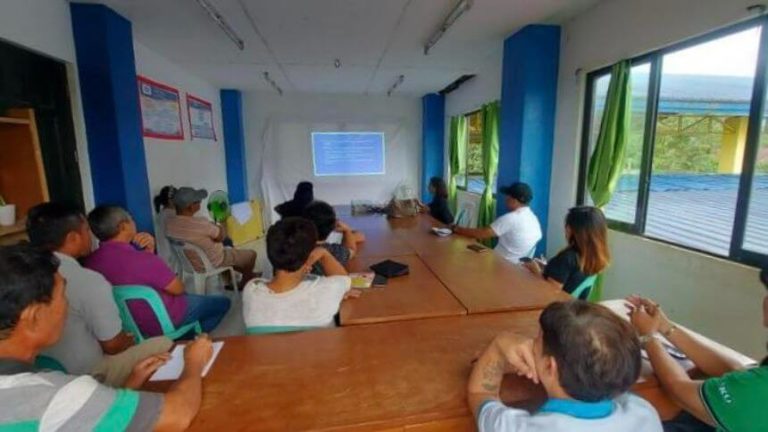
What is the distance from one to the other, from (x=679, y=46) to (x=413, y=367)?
2.73 metres

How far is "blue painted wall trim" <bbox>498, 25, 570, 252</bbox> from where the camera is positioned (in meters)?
3.24

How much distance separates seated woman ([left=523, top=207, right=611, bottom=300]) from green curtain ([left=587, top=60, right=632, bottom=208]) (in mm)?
1118

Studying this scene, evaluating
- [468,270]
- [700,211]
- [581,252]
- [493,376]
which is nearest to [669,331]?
[493,376]

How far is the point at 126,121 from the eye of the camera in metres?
2.85

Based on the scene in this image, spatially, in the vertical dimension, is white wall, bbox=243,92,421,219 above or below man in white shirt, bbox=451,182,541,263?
above

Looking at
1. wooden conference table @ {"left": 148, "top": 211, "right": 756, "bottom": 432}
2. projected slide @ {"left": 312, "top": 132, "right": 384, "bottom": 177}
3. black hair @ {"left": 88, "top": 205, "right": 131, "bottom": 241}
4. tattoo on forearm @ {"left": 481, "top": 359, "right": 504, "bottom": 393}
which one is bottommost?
wooden conference table @ {"left": 148, "top": 211, "right": 756, "bottom": 432}

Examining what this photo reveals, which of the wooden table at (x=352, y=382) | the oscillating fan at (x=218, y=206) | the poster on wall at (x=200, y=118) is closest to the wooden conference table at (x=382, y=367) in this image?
the wooden table at (x=352, y=382)

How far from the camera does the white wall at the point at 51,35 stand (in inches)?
80.2

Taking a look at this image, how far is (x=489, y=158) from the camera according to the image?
4602mm

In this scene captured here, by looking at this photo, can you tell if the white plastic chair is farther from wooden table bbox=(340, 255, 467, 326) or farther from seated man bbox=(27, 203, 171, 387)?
wooden table bbox=(340, 255, 467, 326)

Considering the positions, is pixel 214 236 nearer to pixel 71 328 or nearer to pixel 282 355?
pixel 71 328

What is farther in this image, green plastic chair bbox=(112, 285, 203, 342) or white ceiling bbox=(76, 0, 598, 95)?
white ceiling bbox=(76, 0, 598, 95)

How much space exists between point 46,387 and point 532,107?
11.8 ft

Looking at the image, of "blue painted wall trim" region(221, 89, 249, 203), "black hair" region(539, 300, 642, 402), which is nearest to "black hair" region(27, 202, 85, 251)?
"black hair" region(539, 300, 642, 402)
